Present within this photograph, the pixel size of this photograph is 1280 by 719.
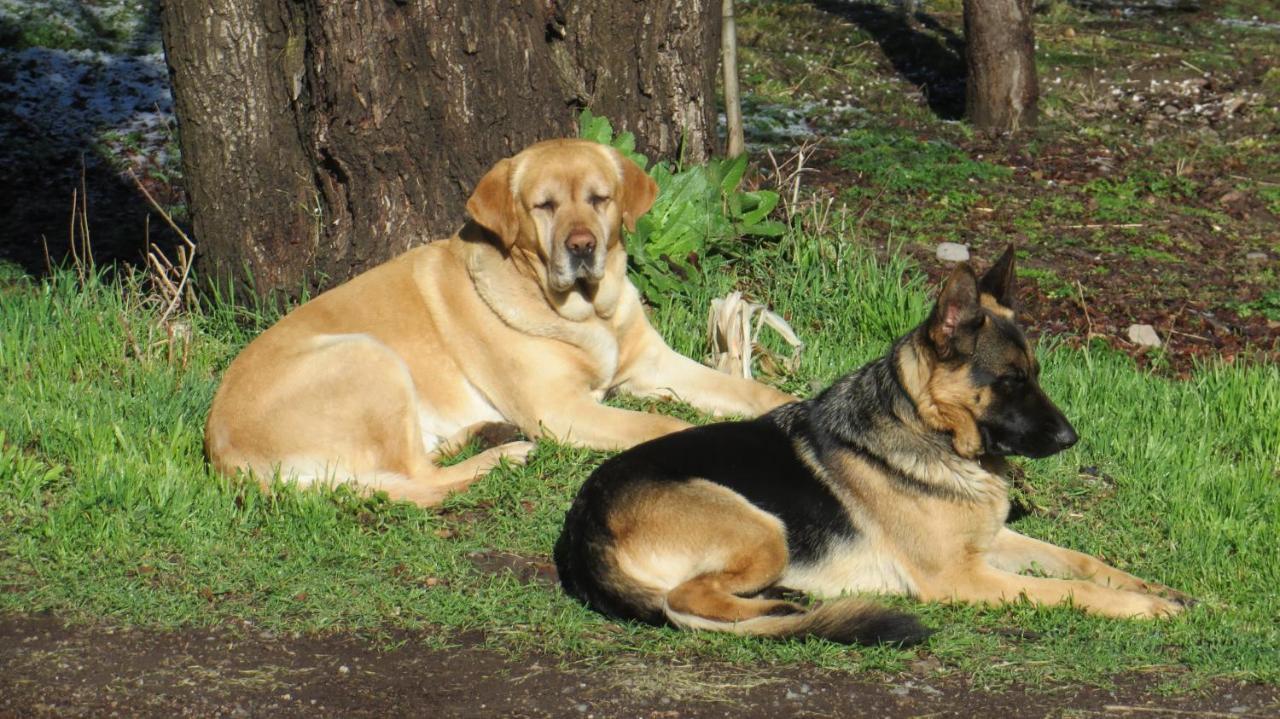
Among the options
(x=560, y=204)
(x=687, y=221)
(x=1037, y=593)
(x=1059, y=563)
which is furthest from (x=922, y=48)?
(x=1037, y=593)

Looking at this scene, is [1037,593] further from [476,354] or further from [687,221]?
[687,221]

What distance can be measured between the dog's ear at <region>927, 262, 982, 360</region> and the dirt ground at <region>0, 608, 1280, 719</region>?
1097mm

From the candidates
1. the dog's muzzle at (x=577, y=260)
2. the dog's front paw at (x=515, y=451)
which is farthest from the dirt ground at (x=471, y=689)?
the dog's muzzle at (x=577, y=260)

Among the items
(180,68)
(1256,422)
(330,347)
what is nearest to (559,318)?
(330,347)

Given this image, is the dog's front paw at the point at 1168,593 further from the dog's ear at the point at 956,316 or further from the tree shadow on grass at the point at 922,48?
the tree shadow on grass at the point at 922,48

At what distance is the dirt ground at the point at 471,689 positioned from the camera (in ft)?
12.6

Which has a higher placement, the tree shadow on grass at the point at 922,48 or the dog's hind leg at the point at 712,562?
the tree shadow on grass at the point at 922,48

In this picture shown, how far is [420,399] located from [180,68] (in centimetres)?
241

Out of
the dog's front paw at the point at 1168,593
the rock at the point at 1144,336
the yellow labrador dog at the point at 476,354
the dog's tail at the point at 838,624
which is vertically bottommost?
the rock at the point at 1144,336

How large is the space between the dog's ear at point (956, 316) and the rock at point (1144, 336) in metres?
3.38

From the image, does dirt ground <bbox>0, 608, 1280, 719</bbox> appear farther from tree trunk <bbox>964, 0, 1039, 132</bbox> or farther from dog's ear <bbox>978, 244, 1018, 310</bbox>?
tree trunk <bbox>964, 0, 1039, 132</bbox>

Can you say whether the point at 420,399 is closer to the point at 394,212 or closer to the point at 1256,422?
the point at 394,212

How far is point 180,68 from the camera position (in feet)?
22.7

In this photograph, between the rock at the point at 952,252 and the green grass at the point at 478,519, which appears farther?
the rock at the point at 952,252
